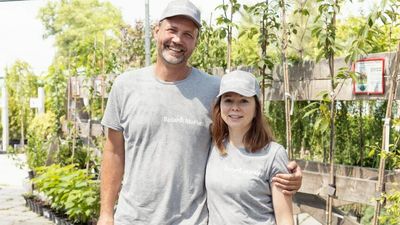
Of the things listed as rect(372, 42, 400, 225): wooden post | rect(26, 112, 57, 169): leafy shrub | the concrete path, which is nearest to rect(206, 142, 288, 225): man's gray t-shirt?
rect(372, 42, 400, 225): wooden post

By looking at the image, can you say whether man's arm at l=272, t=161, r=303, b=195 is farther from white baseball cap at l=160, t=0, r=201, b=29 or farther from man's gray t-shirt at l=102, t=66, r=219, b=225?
white baseball cap at l=160, t=0, r=201, b=29

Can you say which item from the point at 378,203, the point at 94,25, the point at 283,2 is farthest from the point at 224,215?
the point at 94,25

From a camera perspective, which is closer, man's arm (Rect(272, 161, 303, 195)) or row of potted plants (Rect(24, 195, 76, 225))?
man's arm (Rect(272, 161, 303, 195))

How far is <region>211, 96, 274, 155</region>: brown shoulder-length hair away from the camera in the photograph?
2.02 meters

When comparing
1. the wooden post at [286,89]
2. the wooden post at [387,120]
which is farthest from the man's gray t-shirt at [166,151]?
the wooden post at [286,89]

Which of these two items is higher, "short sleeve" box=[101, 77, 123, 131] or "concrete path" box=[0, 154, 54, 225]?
"short sleeve" box=[101, 77, 123, 131]

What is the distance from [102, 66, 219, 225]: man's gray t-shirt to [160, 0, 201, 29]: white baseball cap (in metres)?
0.26

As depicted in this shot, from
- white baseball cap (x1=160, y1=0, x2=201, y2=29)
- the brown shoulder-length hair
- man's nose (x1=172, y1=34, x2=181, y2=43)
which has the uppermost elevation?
white baseball cap (x1=160, y1=0, x2=201, y2=29)

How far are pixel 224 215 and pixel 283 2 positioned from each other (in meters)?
1.94

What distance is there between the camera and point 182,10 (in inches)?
81.6

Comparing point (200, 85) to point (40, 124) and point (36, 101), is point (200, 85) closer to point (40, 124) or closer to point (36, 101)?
point (40, 124)

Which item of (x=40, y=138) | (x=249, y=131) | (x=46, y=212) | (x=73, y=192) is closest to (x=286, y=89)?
(x=249, y=131)

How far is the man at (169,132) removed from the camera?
2.07m

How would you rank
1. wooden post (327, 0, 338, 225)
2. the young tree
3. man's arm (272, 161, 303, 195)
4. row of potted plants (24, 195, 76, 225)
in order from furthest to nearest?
the young tree, row of potted plants (24, 195, 76, 225), wooden post (327, 0, 338, 225), man's arm (272, 161, 303, 195)
